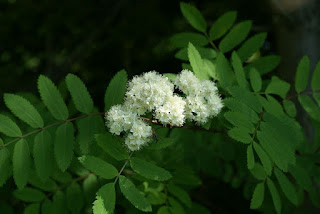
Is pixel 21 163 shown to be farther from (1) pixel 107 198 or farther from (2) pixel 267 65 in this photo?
(2) pixel 267 65

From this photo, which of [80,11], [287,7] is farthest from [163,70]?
[287,7]

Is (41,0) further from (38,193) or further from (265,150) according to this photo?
(265,150)

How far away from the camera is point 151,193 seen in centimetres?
182

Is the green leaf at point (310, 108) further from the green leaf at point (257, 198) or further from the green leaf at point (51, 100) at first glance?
Result: the green leaf at point (51, 100)

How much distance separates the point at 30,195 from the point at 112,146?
0.58m

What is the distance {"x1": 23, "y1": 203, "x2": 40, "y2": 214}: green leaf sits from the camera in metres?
1.72

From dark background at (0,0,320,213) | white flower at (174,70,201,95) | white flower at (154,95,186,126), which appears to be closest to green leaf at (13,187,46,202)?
white flower at (154,95,186,126)

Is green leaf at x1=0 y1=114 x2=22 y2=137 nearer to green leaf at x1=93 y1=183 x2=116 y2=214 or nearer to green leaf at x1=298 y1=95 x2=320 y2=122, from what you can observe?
green leaf at x1=93 y1=183 x2=116 y2=214

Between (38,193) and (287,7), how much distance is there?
2.04 metres

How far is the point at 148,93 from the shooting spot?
57.6 inches

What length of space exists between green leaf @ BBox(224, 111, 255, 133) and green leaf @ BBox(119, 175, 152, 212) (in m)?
0.45

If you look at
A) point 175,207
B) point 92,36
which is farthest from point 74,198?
point 92,36

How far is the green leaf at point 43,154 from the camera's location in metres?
1.45

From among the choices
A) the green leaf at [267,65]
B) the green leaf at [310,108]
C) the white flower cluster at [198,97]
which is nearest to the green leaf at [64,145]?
the white flower cluster at [198,97]
